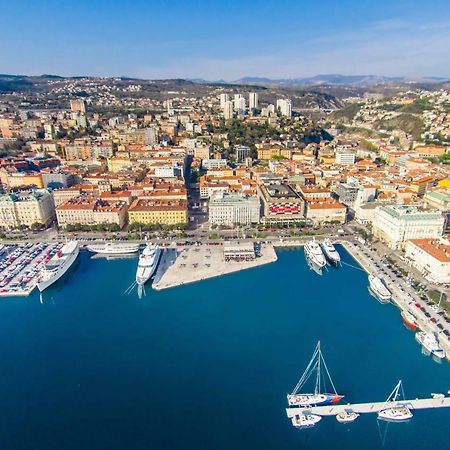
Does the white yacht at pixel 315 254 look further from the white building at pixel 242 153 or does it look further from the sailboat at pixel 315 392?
the white building at pixel 242 153

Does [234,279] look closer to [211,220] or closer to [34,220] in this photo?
[211,220]

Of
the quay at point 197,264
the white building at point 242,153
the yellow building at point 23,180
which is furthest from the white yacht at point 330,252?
the yellow building at point 23,180

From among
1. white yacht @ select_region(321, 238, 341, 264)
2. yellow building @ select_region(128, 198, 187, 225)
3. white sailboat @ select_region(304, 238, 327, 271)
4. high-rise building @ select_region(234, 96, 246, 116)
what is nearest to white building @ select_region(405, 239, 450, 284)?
white yacht @ select_region(321, 238, 341, 264)

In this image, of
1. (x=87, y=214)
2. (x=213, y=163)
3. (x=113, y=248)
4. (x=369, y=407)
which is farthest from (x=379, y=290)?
(x=213, y=163)

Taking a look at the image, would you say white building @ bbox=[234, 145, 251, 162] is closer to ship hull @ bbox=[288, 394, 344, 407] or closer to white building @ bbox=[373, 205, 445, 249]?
white building @ bbox=[373, 205, 445, 249]

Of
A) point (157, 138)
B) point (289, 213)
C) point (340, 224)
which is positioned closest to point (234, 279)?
point (289, 213)

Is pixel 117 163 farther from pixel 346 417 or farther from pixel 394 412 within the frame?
pixel 394 412
